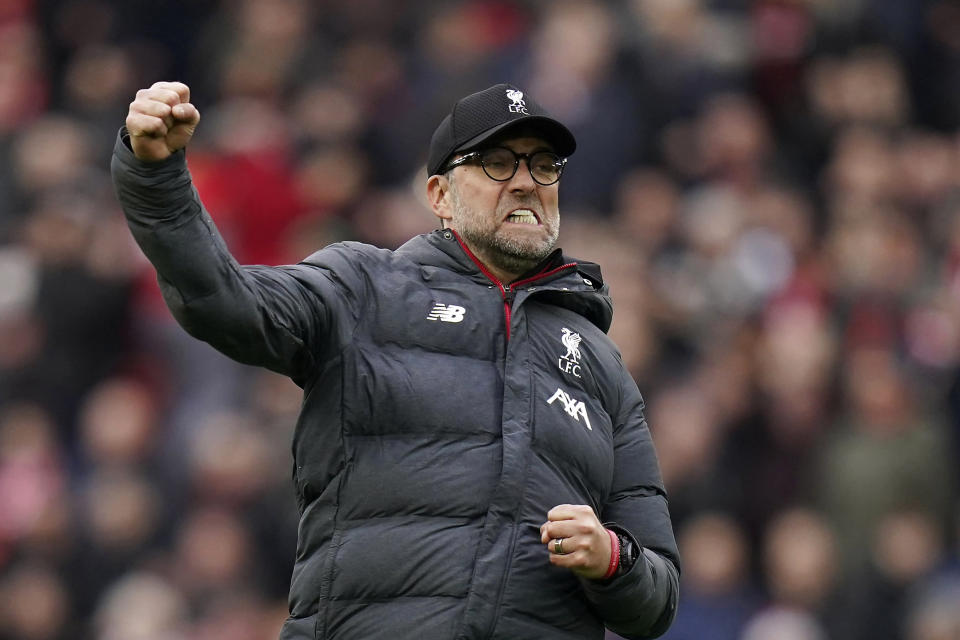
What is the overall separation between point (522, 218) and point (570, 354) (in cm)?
37

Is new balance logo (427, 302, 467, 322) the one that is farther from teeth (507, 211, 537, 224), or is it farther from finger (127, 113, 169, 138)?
finger (127, 113, 169, 138)

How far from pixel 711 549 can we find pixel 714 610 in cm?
28

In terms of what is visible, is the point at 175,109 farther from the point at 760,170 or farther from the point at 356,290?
the point at 760,170

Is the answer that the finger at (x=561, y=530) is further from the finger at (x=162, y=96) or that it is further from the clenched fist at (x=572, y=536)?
the finger at (x=162, y=96)

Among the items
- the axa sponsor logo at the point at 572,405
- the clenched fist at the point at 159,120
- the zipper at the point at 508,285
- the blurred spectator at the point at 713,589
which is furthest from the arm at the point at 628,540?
the blurred spectator at the point at 713,589

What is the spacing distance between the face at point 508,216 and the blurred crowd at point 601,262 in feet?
14.0

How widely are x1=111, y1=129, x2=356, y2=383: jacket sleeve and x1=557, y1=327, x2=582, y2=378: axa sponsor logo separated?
64 cm

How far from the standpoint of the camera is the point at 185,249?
388 centimetres

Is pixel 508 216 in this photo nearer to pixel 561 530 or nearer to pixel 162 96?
pixel 561 530

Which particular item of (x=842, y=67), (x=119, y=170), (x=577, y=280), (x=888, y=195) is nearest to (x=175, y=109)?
(x=119, y=170)

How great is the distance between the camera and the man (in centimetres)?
397

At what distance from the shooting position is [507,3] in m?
12.7

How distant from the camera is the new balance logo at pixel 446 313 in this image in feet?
14.4

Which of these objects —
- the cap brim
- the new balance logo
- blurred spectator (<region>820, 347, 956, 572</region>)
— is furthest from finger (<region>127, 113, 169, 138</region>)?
blurred spectator (<region>820, 347, 956, 572</region>)
